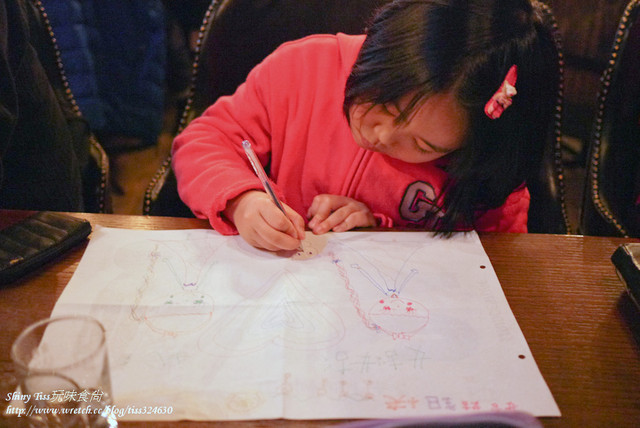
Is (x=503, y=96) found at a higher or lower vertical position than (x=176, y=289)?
higher

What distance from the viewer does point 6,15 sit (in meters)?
0.85

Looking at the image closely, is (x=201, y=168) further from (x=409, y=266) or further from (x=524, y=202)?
(x=524, y=202)

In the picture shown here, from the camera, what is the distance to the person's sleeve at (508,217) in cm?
96

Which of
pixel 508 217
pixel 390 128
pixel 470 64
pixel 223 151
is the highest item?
pixel 470 64

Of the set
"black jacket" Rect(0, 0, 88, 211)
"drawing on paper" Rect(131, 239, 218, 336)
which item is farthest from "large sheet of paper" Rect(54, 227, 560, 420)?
"black jacket" Rect(0, 0, 88, 211)

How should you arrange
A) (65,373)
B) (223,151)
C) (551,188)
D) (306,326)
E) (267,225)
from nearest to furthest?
(65,373) < (306,326) < (267,225) < (223,151) < (551,188)

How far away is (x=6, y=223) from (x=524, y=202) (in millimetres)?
898

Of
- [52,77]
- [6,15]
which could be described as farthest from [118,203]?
[6,15]

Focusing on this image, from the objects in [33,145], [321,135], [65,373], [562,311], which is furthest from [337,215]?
[33,145]

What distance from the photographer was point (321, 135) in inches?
39.3

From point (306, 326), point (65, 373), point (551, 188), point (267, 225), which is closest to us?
point (65, 373)

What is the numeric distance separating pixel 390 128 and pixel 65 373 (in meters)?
0.52

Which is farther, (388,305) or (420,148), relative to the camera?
(420,148)

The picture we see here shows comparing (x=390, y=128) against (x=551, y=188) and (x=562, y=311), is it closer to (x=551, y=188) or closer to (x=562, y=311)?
(x=562, y=311)
